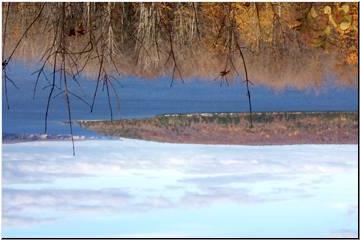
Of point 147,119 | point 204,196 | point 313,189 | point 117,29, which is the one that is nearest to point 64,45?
point 117,29

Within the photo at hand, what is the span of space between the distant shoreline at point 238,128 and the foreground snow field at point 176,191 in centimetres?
3

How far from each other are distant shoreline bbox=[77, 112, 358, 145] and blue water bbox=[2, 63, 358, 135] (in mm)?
21

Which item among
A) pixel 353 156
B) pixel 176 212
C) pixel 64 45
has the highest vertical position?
pixel 64 45

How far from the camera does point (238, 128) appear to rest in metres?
2.31

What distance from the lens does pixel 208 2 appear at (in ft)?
7.58

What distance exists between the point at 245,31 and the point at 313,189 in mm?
525

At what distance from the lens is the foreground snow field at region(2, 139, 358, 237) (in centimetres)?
229

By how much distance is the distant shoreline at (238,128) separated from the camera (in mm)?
2297

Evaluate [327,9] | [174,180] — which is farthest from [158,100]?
[327,9]

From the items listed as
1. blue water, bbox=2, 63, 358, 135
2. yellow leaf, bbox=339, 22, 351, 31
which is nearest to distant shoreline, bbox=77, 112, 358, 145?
blue water, bbox=2, 63, 358, 135

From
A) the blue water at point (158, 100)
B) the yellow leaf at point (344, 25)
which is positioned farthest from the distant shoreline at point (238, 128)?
the yellow leaf at point (344, 25)

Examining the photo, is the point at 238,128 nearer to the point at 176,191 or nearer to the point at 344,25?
the point at 176,191

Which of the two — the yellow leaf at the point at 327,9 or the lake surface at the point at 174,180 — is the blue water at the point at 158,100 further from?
the yellow leaf at the point at 327,9

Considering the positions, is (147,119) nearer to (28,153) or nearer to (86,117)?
(86,117)
